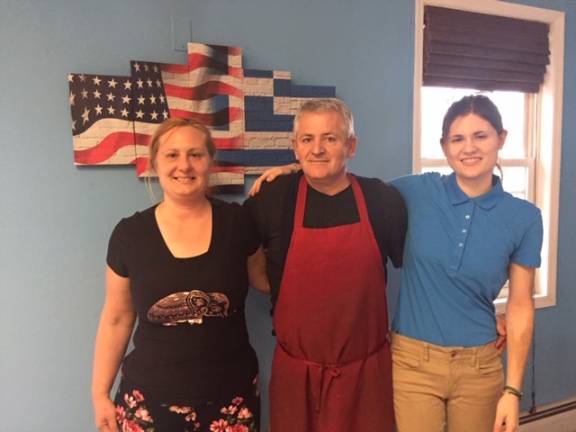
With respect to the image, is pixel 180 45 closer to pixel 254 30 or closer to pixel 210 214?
pixel 254 30

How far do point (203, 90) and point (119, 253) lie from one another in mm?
657

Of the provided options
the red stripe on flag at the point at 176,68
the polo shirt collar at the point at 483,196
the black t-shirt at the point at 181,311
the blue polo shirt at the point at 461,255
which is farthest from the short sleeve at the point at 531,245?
the red stripe on flag at the point at 176,68

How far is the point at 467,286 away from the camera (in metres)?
1.28

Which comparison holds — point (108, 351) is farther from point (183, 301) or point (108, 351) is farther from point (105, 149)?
point (105, 149)

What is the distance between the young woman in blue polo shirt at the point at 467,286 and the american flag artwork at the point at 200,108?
62 centimetres

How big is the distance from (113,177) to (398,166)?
3.70ft

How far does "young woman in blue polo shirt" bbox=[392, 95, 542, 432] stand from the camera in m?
1.27

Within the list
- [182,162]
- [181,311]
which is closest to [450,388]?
[181,311]

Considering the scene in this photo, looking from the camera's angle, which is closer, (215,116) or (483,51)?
(215,116)

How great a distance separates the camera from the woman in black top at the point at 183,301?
120cm

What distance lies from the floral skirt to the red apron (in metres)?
0.15

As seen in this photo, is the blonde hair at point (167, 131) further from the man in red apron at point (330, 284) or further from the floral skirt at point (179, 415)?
the floral skirt at point (179, 415)

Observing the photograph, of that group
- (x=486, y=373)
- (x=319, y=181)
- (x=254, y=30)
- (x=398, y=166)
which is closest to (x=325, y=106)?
(x=319, y=181)

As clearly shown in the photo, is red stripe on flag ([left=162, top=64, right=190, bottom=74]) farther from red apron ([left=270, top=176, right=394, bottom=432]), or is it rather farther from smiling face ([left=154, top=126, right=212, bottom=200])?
red apron ([left=270, top=176, right=394, bottom=432])
